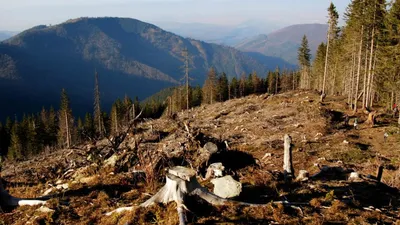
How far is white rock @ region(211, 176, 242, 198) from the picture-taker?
25.5 feet

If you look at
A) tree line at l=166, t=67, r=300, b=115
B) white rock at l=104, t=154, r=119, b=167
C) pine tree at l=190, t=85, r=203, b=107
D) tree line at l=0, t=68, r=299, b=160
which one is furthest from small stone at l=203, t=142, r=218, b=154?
pine tree at l=190, t=85, r=203, b=107

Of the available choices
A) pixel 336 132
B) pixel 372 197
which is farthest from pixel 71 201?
pixel 336 132

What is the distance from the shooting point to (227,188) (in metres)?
7.88

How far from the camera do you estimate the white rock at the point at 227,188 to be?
7.77m

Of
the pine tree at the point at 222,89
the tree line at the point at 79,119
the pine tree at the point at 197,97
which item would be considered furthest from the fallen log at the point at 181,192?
the pine tree at the point at 197,97

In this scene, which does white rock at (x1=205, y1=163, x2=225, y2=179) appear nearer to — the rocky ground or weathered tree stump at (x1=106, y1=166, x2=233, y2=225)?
the rocky ground

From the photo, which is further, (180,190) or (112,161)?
(112,161)

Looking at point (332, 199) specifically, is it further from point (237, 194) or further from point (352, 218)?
point (237, 194)

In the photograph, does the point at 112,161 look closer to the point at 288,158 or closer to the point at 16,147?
the point at 288,158

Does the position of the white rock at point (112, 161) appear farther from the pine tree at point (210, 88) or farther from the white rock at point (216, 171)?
the pine tree at point (210, 88)

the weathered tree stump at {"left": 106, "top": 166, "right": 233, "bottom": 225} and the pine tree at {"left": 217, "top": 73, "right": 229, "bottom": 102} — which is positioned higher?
the weathered tree stump at {"left": 106, "top": 166, "right": 233, "bottom": 225}

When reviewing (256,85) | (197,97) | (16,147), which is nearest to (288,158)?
(16,147)

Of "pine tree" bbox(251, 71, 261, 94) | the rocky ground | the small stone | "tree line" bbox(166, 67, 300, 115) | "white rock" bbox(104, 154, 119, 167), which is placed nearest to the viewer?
the rocky ground

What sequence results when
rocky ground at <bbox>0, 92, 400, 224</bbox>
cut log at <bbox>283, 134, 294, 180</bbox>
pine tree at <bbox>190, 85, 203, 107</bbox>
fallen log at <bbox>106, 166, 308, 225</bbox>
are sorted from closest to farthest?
rocky ground at <bbox>0, 92, 400, 224</bbox> → fallen log at <bbox>106, 166, 308, 225</bbox> → cut log at <bbox>283, 134, 294, 180</bbox> → pine tree at <bbox>190, 85, 203, 107</bbox>
